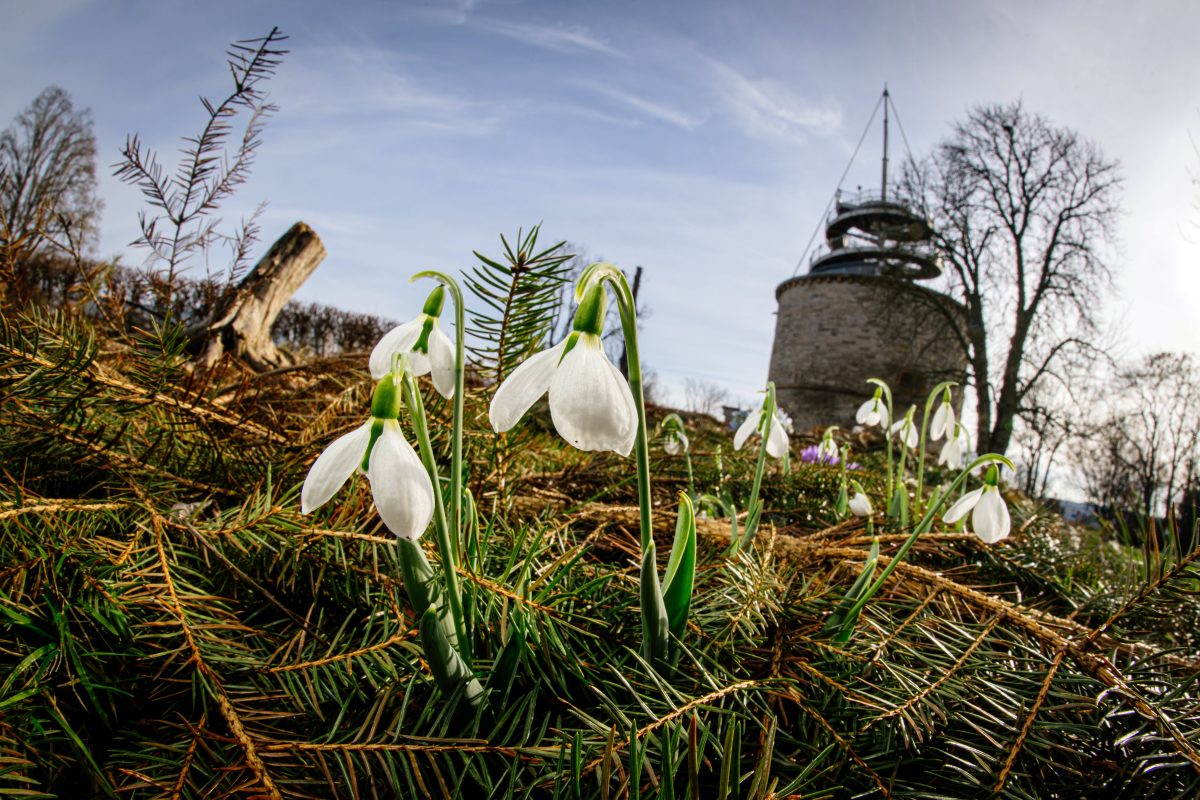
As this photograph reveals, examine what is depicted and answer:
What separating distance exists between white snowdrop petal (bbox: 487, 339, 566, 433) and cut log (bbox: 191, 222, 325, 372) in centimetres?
194

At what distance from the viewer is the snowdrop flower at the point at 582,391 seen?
46 centimetres

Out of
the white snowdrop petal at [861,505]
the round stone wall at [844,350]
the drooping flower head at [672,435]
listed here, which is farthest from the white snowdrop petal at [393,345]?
the round stone wall at [844,350]

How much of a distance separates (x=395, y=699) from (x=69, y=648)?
0.26m

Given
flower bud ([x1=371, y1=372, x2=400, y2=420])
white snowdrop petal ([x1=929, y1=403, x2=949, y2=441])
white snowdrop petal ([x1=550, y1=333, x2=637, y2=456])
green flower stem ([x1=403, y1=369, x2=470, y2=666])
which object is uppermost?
white snowdrop petal ([x1=929, y1=403, x2=949, y2=441])

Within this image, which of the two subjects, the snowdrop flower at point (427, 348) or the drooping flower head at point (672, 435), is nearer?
the snowdrop flower at point (427, 348)

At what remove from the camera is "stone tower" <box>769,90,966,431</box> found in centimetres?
1711

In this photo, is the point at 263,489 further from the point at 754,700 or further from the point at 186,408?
the point at 754,700

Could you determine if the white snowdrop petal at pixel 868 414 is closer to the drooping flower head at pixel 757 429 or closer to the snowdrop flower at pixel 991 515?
the drooping flower head at pixel 757 429

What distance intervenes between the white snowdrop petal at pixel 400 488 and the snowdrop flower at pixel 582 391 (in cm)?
7

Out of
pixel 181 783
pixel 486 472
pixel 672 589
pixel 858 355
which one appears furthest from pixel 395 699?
pixel 858 355

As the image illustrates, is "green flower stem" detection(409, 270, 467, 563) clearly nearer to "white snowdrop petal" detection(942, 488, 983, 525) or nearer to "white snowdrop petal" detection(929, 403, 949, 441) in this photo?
"white snowdrop petal" detection(942, 488, 983, 525)

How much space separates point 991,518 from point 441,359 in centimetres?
75

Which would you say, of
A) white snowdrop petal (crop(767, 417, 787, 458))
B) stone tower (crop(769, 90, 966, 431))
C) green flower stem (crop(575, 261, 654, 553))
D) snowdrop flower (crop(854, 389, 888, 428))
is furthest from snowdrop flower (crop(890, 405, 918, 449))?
stone tower (crop(769, 90, 966, 431))

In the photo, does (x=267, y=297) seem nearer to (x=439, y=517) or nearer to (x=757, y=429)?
(x=757, y=429)
